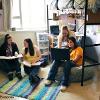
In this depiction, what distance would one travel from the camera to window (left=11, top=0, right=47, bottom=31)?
16.5ft

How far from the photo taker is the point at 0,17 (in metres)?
4.77

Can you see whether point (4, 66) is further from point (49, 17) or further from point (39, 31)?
point (49, 17)

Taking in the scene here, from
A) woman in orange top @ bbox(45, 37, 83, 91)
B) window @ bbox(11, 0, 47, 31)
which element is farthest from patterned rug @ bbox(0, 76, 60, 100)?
window @ bbox(11, 0, 47, 31)

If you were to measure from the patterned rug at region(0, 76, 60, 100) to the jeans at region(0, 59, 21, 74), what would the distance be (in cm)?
33

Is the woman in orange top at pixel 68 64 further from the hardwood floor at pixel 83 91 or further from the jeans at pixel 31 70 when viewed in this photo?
the jeans at pixel 31 70

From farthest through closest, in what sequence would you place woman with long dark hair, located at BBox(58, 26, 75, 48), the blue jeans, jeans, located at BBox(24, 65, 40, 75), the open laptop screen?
1. the open laptop screen
2. woman with long dark hair, located at BBox(58, 26, 75, 48)
3. jeans, located at BBox(24, 65, 40, 75)
4. the blue jeans

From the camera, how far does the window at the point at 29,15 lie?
198 inches

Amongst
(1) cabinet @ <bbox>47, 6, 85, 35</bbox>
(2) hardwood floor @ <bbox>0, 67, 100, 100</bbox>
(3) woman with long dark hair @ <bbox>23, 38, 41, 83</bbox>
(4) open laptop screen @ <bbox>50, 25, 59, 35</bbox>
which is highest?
(1) cabinet @ <bbox>47, 6, 85, 35</bbox>

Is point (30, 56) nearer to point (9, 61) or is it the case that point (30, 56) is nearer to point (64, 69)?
point (9, 61)

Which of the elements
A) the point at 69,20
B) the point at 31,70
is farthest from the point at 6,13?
the point at 31,70

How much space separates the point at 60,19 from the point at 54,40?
0.52 m

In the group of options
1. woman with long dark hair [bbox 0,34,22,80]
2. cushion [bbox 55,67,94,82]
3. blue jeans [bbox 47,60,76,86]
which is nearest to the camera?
blue jeans [bbox 47,60,76,86]

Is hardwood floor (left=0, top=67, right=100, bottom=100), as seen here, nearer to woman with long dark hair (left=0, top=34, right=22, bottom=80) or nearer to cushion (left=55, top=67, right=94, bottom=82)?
cushion (left=55, top=67, right=94, bottom=82)

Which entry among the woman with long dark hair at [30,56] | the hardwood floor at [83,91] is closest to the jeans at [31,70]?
the woman with long dark hair at [30,56]
